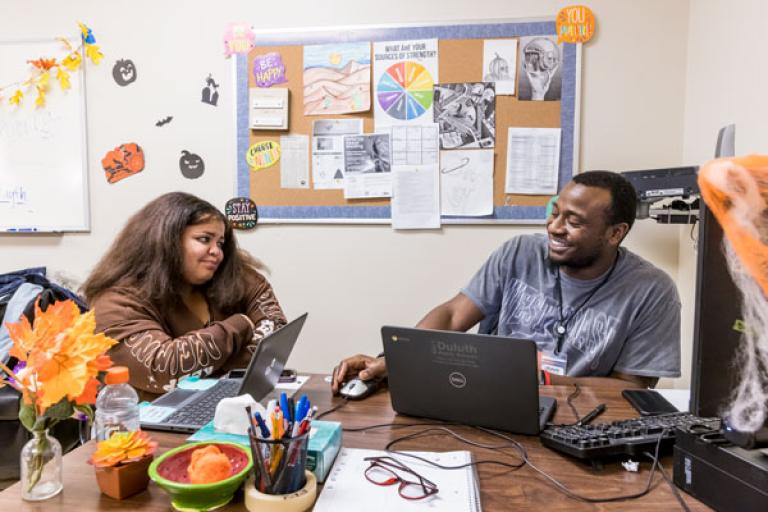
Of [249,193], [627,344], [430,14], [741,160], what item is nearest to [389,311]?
[249,193]

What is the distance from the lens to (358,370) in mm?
1321

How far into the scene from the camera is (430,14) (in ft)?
7.61

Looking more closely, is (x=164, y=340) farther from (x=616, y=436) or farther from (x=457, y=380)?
(x=616, y=436)

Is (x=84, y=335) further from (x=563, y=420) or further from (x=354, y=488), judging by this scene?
(x=563, y=420)

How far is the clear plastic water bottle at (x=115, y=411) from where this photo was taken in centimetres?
90

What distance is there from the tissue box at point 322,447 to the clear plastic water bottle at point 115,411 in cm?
32

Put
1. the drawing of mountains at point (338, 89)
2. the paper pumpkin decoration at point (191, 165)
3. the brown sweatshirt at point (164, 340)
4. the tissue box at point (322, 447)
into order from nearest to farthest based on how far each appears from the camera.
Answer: the tissue box at point (322, 447) → the brown sweatshirt at point (164, 340) → the drawing of mountains at point (338, 89) → the paper pumpkin decoration at point (191, 165)

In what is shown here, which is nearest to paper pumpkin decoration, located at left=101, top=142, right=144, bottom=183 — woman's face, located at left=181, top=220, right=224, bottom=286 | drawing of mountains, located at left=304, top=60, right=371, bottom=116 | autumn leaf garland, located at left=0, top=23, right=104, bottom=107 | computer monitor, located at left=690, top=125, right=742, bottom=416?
autumn leaf garland, located at left=0, top=23, right=104, bottom=107

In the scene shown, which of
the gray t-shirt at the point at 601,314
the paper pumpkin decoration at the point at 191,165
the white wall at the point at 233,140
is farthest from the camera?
the paper pumpkin decoration at the point at 191,165

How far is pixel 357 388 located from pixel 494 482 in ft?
1.51

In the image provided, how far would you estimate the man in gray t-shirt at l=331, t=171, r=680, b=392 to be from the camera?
1.60 meters

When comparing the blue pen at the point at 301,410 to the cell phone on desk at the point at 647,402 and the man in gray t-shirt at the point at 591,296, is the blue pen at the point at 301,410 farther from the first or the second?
the man in gray t-shirt at the point at 591,296

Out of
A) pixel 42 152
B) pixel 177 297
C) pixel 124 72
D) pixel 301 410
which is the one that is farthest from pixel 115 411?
pixel 42 152

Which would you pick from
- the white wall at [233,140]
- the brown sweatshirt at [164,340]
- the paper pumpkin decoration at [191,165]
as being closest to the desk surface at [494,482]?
the brown sweatshirt at [164,340]
